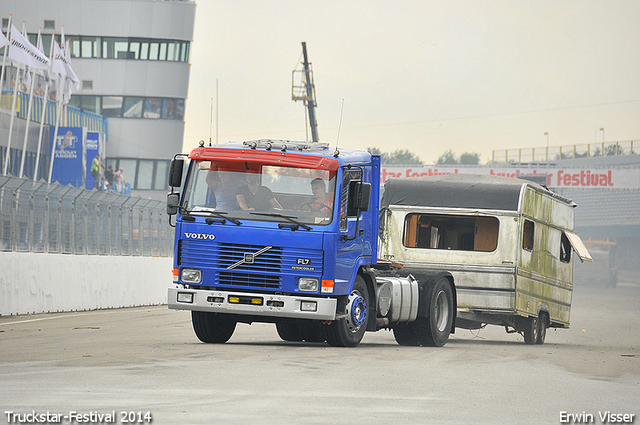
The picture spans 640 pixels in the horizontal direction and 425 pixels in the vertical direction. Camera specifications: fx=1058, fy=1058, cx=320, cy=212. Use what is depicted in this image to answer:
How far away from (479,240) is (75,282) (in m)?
10.8

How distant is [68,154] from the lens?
195 ft

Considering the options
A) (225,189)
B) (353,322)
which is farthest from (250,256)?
(353,322)

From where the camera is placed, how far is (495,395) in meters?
9.76

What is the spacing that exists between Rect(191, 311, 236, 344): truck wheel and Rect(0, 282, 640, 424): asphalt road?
30cm

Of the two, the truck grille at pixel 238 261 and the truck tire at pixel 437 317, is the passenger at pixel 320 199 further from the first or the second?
the truck tire at pixel 437 317

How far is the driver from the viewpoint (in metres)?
13.6

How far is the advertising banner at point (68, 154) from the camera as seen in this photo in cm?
5934

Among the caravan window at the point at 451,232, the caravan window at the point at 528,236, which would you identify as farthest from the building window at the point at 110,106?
the caravan window at the point at 528,236

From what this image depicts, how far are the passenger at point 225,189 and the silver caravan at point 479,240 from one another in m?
4.52

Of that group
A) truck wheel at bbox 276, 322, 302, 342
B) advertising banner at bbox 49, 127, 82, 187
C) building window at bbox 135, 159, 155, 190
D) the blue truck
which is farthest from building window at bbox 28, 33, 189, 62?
the blue truck

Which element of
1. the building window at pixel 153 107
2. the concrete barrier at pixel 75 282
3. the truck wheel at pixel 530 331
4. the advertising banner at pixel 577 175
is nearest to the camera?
the truck wheel at pixel 530 331

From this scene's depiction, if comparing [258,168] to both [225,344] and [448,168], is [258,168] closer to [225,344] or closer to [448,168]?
[225,344]

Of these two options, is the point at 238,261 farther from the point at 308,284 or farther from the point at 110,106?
the point at 110,106

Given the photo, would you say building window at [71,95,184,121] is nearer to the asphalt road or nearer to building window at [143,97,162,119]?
building window at [143,97,162,119]
